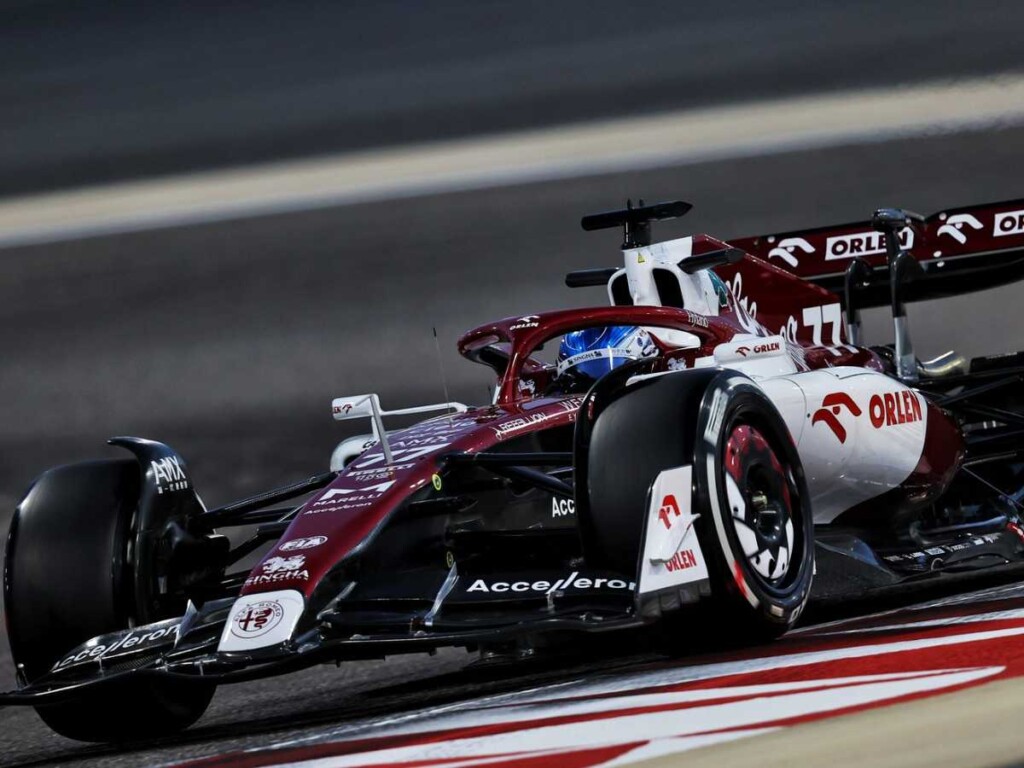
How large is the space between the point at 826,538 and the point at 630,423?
1.42 m

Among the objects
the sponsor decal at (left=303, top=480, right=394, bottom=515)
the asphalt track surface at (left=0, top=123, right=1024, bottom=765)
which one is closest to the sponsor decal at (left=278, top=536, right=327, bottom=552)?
the sponsor decal at (left=303, top=480, right=394, bottom=515)

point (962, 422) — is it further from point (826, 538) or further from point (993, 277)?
point (826, 538)

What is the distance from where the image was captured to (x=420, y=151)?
9539 mm

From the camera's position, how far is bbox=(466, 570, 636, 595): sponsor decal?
12.6 ft

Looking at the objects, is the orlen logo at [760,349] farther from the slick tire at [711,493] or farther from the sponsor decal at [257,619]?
the sponsor decal at [257,619]

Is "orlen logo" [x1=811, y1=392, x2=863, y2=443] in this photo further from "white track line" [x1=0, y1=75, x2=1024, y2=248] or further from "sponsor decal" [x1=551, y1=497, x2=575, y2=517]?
"white track line" [x1=0, y1=75, x2=1024, y2=248]

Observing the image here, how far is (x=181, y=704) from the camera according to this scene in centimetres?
468

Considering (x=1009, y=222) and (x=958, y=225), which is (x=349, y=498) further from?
(x=1009, y=222)

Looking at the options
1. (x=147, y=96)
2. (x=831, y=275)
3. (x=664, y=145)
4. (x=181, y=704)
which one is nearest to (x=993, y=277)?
(x=831, y=275)

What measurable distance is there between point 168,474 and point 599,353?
149cm

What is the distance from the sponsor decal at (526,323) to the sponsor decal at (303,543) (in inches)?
50.8

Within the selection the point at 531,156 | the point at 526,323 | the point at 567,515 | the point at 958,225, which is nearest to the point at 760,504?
the point at 567,515

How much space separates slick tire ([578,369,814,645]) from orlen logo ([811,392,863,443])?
94 centimetres

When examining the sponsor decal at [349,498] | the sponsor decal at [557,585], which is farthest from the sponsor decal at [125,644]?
the sponsor decal at [557,585]
